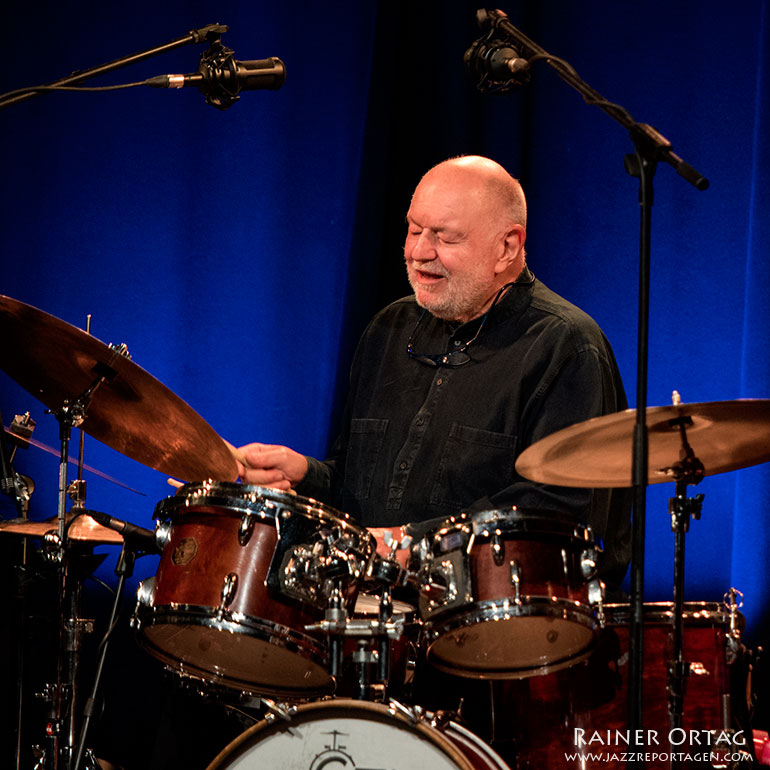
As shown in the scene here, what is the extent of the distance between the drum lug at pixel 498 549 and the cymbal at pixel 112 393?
56cm

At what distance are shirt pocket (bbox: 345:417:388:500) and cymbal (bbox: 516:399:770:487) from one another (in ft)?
2.18

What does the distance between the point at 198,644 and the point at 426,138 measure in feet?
6.39

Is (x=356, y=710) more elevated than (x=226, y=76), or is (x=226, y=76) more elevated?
(x=226, y=76)

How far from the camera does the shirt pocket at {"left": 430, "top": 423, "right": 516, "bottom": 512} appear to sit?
2.52 m

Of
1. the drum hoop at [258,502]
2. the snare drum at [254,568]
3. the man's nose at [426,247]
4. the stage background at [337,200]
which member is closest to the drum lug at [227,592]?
the snare drum at [254,568]

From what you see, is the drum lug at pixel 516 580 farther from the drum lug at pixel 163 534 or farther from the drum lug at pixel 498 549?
the drum lug at pixel 163 534

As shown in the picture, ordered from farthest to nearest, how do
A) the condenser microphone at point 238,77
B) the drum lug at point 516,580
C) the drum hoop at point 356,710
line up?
the condenser microphone at point 238,77 → the drum lug at point 516,580 → the drum hoop at point 356,710

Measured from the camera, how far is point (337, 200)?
11.1 feet


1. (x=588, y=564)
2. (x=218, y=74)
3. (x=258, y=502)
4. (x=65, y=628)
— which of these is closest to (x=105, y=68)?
(x=218, y=74)

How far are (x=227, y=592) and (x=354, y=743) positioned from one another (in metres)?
0.33

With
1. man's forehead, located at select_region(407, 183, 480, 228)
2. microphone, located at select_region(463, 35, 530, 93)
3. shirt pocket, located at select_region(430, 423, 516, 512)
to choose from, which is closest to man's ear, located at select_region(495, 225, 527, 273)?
man's forehead, located at select_region(407, 183, 480, 228)

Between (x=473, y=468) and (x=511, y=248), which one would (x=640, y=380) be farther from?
(x=511, y=248)

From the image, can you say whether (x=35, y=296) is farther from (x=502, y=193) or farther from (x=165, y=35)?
(x=502, y=193)

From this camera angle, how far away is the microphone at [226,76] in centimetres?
219
